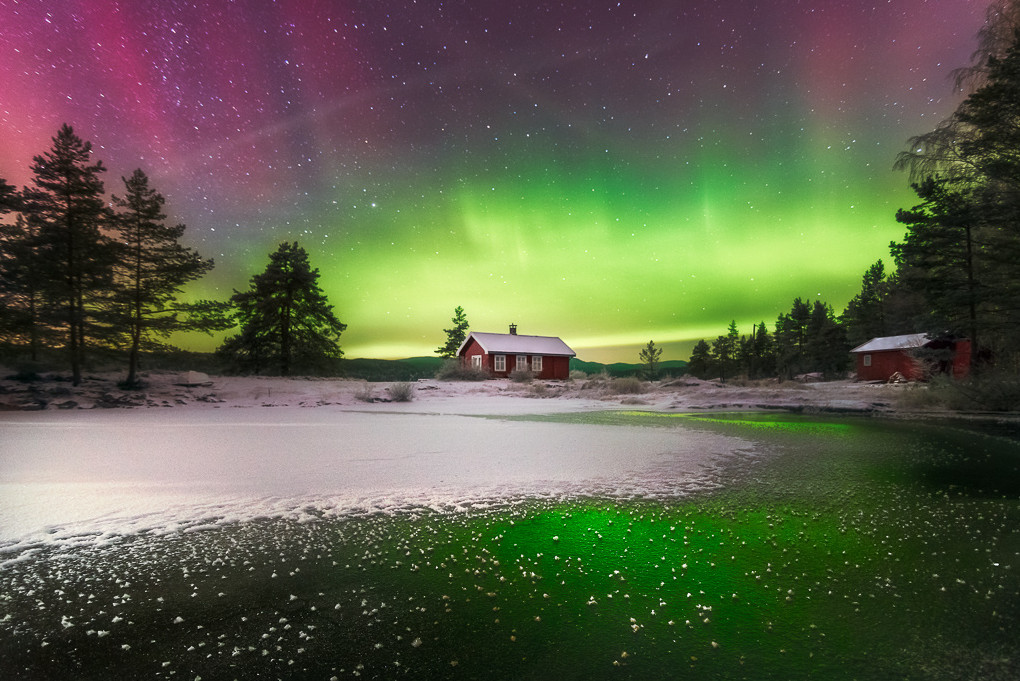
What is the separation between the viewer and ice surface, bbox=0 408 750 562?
412 cm

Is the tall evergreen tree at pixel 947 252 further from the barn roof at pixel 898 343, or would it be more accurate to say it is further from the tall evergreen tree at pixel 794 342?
the tall evergreen tree at pixel 794 342

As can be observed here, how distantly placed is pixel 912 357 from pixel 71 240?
46.6 m

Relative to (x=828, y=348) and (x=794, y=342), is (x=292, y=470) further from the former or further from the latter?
(x=794, y=342)

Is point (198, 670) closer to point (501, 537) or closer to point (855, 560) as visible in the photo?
point (501, 537)

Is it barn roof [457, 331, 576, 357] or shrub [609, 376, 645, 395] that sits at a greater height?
barn roof [457, 331, 576, 357]

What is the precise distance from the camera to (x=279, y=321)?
105ft

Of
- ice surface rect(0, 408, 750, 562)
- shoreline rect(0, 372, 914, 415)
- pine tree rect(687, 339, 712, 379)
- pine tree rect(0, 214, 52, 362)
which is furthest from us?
pine tree rect(687, 339, 712, 379)

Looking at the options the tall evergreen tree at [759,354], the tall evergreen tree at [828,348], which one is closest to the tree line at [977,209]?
the tall evergreen tree at [828,348]

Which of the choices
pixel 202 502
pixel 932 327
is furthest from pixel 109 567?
pixel 932 327

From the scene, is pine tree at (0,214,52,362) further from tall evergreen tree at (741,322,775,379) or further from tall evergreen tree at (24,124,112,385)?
tall evergreen tree at (741,322,775,379)

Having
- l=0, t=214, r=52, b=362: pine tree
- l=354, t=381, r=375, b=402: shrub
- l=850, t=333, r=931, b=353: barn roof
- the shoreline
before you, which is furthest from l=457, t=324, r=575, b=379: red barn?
l=0, t=214, r=52, b=362: pine tree

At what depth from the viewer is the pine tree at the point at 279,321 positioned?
31672 millimetres

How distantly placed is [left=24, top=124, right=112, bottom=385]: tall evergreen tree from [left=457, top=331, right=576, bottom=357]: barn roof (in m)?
27.6

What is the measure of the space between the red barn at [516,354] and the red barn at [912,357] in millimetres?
25306
